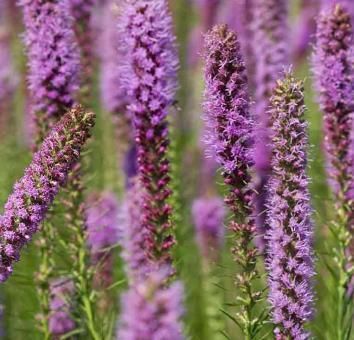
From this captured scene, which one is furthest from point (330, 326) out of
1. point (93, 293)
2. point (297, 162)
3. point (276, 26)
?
point (276, 26)

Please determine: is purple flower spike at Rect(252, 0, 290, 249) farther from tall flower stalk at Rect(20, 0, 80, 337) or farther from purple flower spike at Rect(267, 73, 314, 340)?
purple flower spike at Rect(267, 73, 314, 340)

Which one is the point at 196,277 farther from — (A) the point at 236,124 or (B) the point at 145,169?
(A) the point at 236,124

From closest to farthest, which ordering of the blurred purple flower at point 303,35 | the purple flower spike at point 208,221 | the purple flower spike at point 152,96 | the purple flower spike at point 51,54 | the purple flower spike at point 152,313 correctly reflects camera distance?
the purple flower spike at point 152,313
the purple flower spike at point 152,96
the purple flower spike at point 51,54
the purple flower spike at point 208,221
the blurred purple flower at point 303,35

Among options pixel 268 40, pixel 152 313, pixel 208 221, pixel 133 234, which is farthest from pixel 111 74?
pixel 152 313

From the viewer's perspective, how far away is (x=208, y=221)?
7.13 m

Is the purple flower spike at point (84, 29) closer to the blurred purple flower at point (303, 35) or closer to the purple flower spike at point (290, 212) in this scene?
the purple flower spike at point (290, 212)

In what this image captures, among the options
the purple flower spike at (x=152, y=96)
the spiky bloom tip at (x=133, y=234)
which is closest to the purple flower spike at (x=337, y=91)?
the purple flower spike at (x=152, y=96)

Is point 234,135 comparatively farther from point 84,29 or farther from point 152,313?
point 84,29

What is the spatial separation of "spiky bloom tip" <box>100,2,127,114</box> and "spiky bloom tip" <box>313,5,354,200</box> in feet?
8.74

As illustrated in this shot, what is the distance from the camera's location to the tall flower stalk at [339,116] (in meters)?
4.24

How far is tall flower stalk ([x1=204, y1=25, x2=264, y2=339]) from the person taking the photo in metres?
3.50

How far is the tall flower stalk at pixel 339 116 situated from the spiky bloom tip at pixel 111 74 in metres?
2.67

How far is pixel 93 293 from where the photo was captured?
465 centimetres

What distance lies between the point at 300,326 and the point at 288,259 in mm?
302
